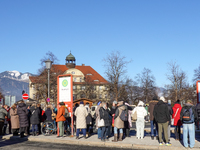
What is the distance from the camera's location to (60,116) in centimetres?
1514

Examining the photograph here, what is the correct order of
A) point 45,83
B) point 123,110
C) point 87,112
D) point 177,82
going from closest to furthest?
point 123,110 < point 87,112 < point 177,82 < point 45,83

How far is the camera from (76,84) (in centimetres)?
9650

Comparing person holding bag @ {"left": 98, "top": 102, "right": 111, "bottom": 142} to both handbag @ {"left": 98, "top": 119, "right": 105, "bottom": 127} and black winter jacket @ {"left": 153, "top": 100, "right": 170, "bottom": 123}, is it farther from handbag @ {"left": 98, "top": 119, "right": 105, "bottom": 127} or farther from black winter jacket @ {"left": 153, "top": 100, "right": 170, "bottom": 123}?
black winter jacket @ {"left": 153, "top": 100, "right": 170, "bottom": 123}

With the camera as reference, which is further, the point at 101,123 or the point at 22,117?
the point at 22,117

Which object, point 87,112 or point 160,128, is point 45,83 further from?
point 160,128

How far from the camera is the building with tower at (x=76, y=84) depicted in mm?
49844

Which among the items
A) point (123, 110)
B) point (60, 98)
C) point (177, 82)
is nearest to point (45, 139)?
point (60, 98)

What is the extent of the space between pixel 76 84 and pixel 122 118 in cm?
8363

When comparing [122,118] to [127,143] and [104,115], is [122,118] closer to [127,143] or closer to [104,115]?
[104,115]

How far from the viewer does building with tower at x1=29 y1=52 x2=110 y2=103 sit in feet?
164

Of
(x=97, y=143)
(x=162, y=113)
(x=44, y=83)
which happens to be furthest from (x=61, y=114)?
(x=44, y=83)

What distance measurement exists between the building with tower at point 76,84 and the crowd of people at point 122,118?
102 ft

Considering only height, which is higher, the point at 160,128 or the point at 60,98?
the point at 60,98

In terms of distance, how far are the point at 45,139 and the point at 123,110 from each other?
14.2 ft
